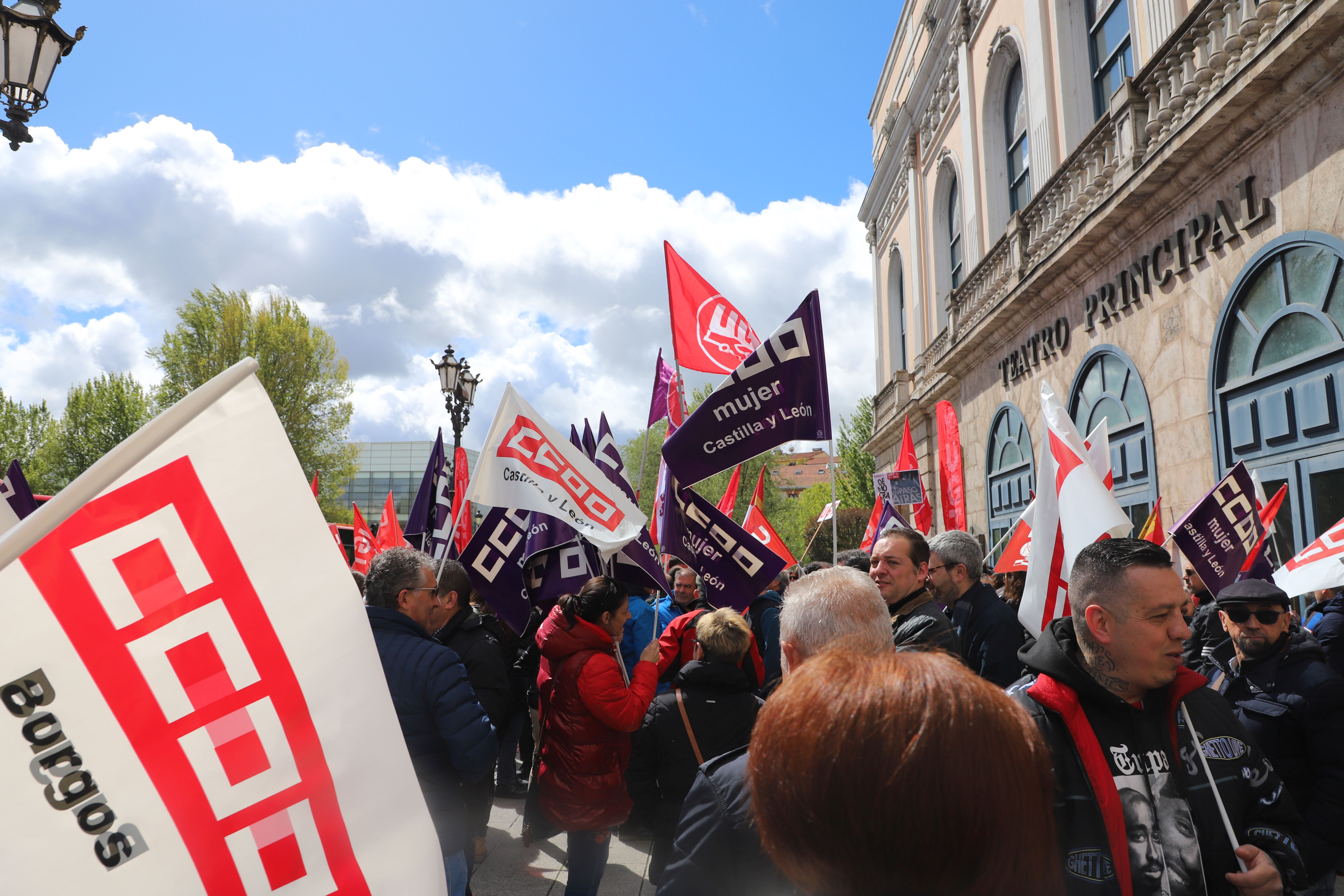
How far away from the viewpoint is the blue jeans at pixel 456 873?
3281 mm

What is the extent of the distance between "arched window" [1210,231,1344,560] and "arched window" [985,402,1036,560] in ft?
16.1

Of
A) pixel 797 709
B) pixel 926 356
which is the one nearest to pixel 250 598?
pixel 797 709

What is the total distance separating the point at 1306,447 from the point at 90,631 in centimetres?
877

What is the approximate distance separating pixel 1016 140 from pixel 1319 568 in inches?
492

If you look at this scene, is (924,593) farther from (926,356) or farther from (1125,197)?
(926,356)

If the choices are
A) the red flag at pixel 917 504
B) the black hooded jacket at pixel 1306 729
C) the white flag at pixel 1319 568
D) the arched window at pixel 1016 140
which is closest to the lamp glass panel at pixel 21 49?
the black hooded jacket at pixel 1306 729

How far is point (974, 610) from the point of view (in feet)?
14.5

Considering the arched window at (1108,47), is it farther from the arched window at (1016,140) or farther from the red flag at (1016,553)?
the red flag at (1016,553)

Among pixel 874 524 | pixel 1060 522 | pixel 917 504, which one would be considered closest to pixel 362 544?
pixel 874 524

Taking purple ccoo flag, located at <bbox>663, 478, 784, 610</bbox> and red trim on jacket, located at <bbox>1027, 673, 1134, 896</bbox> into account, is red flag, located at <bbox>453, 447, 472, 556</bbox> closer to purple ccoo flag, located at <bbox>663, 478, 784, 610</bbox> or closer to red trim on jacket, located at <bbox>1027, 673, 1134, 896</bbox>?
purple ccoo flag, located at <bbox>663, 478, 784, 610</bbox>

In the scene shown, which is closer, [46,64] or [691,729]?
[691,729]

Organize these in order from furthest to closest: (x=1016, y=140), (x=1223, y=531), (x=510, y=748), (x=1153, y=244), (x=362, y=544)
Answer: (x=1016, y=140), (x=362, y=544), (x=1153, y=244), (x=1223, y=531), (x=510, y=748)

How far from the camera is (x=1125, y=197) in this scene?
9.45 meters

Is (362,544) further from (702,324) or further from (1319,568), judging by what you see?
(1319,568)
